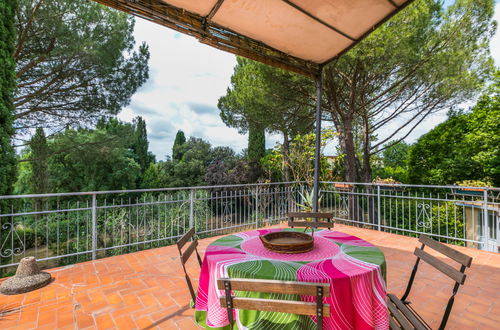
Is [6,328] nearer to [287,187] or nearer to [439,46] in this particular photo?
[287,187]

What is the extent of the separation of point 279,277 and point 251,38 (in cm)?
264

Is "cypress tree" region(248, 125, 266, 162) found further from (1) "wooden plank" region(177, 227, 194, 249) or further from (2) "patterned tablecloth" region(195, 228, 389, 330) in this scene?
(2) "patterned tablecloth" region(195, 228, 389, 330)

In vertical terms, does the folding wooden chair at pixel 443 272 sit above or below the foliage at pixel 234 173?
below

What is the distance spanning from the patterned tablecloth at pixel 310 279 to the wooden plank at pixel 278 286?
0.16m

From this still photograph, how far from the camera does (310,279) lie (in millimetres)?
1226

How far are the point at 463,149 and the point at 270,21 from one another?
8.37 metres

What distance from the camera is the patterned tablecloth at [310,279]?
1.24m

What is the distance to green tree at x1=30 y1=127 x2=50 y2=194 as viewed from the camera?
7219 millimetres

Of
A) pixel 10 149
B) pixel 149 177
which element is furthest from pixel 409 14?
pixel 149 177

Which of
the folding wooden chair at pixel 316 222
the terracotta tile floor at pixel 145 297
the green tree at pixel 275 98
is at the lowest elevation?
the terracotta tile floor at pixel 145 297

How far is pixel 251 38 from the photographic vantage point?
287 cm

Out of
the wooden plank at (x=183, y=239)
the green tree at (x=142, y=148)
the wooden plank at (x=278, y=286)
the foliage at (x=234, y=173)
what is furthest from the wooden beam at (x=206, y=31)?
the green tree at (x=142, y=148)

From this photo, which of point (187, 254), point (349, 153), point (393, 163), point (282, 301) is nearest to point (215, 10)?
point (187, 254)

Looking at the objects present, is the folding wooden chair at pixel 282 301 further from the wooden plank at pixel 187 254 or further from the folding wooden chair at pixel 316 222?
the folding wooden chair at pixel 316 222
